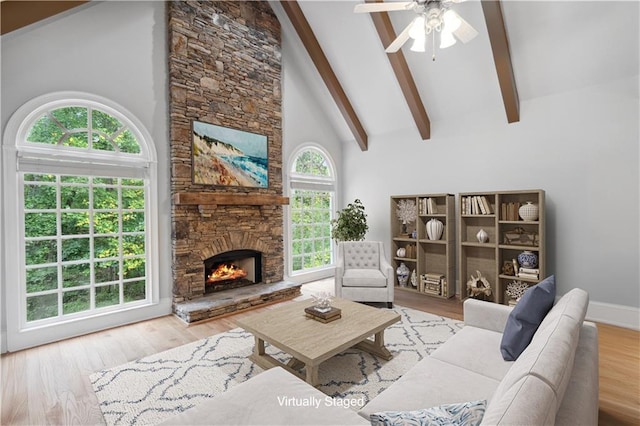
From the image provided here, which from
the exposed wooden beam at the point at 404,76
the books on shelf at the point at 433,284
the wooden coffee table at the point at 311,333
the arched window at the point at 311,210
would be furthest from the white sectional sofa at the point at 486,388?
the arched window at the point at 311,210

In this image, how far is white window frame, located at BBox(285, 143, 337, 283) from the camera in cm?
561

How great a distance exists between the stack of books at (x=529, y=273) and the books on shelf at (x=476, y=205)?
88cm

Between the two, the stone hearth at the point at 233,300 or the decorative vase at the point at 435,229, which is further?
the decorative vase at the point at 435,229

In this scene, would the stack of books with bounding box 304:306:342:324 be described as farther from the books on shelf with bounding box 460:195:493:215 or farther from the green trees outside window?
the books on shelf with bounding box 460:195:493:215

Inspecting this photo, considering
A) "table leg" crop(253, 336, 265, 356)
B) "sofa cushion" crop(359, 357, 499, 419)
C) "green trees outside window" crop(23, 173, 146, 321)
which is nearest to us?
"sofa cushion" crop(359, 357, 499, 419)

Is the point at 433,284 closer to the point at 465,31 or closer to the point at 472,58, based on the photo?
the point at 472,58

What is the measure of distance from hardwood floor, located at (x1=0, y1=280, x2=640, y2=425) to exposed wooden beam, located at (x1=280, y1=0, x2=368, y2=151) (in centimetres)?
365

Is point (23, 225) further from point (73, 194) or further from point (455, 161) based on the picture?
point (455, 161)

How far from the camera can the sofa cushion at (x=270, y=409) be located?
1319 millimetres

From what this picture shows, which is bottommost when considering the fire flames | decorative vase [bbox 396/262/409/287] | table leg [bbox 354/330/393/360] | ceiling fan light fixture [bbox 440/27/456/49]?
table leg [bbox 354/330/393/360]

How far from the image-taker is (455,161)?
5.03 m

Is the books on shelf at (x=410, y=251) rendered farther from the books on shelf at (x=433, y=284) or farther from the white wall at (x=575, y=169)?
the white wall at (x=575, y=169)

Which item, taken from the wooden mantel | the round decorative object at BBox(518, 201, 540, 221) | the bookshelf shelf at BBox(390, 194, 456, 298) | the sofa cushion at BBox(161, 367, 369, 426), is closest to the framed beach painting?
the wooden mantel

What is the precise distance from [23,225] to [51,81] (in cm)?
154
